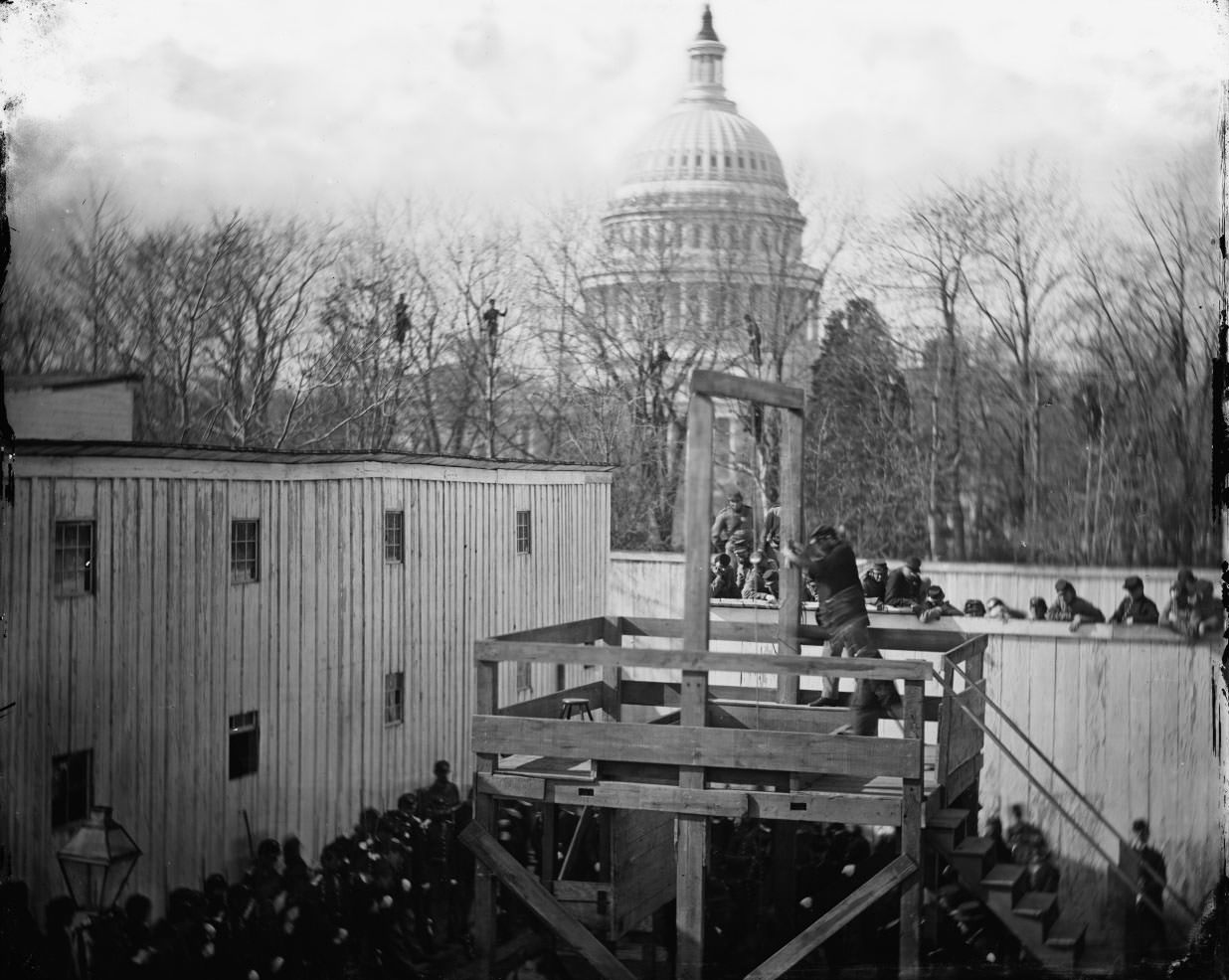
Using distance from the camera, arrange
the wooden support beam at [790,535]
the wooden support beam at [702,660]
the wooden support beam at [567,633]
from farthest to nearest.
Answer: the wooden support beam at [790,535] < the wooden support beam at [567,633] < the wooden support beam at [702,660]

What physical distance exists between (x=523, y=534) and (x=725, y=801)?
15.0ft

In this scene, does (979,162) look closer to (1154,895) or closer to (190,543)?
(1154,895)

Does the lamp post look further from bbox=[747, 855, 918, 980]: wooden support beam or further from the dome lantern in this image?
the dome lantern

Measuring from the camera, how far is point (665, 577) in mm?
15008

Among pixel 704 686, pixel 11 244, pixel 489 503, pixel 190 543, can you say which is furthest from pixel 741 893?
pixel 11 244

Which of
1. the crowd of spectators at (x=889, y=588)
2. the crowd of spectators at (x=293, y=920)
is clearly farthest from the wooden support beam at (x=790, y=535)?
the crowd of spectators at (x=293, y=920)

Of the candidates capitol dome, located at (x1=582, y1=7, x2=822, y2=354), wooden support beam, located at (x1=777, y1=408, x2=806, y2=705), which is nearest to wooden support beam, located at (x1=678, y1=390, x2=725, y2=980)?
wooden support beam, located at (x1=777, y1=408, x2=806, y2=705)

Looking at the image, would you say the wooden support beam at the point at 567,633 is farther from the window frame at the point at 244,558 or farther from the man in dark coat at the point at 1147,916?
the man in dark coat at the point at 1147,916

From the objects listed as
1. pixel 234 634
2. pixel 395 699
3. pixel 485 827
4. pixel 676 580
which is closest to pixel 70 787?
pixel 234 634

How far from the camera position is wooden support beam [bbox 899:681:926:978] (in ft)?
27.0

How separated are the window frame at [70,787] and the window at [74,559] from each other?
3.15 feet

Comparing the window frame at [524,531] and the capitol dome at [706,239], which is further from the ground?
the capitol dome at [706,239]

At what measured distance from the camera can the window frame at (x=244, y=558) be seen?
9328mm

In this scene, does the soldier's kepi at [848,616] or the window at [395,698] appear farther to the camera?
the window at [395,698]
